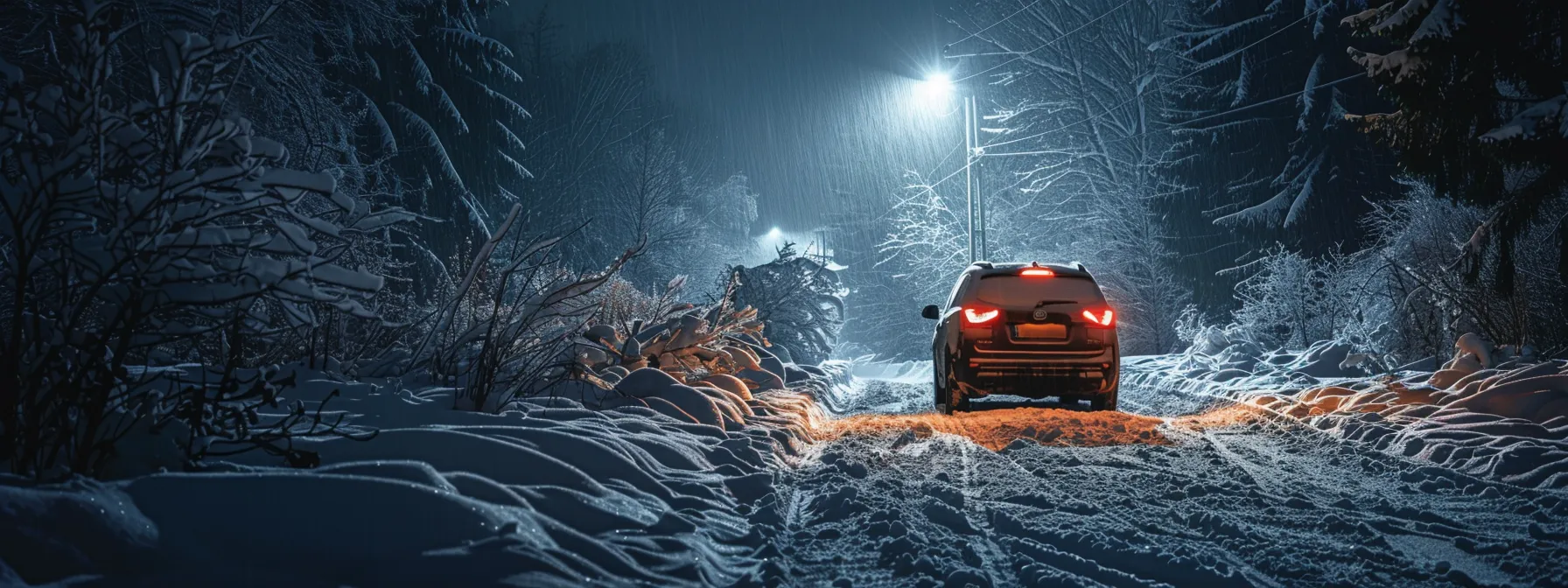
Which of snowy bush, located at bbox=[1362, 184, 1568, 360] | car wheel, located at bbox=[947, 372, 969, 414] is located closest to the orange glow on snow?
car wheel, located at bbox=[947, 372, 969, 414]

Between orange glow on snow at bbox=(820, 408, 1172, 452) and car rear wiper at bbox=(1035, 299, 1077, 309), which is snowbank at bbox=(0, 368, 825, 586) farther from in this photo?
car rear wiper at bbox=(1035, 299, 1077, 309)

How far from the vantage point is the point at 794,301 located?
942 inches

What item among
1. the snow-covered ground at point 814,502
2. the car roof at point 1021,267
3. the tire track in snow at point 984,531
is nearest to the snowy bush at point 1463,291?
the snow-covered ground at point 814,502

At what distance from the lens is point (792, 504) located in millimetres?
5285

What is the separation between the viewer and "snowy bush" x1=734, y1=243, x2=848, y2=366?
76.1 feet

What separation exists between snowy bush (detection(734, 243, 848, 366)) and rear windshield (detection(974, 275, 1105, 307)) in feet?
40.6

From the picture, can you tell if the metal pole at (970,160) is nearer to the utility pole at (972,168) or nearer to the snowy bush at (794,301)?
the utility pole at (972,168)

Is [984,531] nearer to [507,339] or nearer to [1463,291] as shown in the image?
[507,339]

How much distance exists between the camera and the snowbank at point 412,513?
2814mm

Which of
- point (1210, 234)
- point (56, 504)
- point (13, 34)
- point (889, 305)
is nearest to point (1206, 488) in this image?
point (56, 504)

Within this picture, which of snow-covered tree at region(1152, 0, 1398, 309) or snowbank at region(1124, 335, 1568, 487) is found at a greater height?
snow-covered tree at region(1152, 0, 1398, 309)

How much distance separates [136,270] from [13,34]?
294 inches

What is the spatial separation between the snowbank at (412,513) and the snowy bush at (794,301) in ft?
55.3

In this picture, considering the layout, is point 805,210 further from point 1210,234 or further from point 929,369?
point 1210,234
